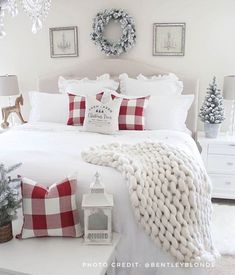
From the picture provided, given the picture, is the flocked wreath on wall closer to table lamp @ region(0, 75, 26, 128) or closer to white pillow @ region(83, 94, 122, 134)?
white pillow @ region(83, 94, 122, 134)

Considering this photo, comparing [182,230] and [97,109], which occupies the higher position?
[97,109]

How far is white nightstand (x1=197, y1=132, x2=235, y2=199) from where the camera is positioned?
9.93ft

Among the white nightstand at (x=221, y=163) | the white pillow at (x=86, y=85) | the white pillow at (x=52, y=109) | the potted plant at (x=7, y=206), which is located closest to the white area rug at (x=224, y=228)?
the white nightstand at (x=221, y=163)

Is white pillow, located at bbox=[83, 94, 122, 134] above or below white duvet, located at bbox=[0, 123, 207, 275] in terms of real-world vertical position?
above

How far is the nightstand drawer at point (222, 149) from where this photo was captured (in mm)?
3012

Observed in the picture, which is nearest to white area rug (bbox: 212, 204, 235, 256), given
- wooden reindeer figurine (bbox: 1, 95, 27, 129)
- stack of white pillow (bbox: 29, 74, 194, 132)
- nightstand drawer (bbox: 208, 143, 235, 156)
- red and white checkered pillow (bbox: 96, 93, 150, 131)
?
nightstand drawer (bbox: 208, 143, 235, 156)

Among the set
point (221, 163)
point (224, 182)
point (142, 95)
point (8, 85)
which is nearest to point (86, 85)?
point (142, 95)

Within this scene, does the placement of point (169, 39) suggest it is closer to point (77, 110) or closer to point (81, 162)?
point (77, 110)

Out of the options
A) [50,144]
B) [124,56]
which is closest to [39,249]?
[50,144]

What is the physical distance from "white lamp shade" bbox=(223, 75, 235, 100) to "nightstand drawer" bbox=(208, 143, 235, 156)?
493 millimetres

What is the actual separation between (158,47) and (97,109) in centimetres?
120

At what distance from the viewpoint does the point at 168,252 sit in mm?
1652

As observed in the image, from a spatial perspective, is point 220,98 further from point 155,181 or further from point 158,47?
point 155,181

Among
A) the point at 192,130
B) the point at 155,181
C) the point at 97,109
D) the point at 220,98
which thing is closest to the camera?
the point at 155,181
